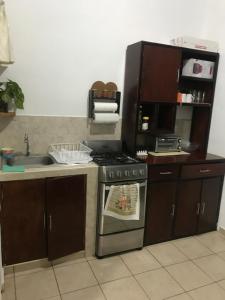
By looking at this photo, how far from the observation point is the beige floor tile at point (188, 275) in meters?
2.07

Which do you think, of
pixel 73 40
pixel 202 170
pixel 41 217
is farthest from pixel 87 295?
pixel 73 40

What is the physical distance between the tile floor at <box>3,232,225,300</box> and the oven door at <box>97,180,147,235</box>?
0.28m

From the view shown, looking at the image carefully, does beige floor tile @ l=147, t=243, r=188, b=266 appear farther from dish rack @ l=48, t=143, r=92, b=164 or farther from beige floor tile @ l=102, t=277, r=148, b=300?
dish rack @ l=48, t=143, r=92, b=164

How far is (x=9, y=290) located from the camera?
75.1 inches

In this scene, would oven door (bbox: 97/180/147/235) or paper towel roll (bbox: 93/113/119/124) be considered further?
paper towel roll (bbox: 93/113/119/124)

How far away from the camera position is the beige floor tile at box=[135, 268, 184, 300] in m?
1.95

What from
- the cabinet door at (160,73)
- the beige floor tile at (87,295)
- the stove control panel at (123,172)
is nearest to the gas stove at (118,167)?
the stove control panel at (123,172)

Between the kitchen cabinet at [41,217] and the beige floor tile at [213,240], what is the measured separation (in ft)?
4.47

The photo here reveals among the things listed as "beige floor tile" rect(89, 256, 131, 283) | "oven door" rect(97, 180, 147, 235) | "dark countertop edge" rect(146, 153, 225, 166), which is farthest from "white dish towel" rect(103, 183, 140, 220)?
"beige floor tile" rect(89, 256, 131, 283)

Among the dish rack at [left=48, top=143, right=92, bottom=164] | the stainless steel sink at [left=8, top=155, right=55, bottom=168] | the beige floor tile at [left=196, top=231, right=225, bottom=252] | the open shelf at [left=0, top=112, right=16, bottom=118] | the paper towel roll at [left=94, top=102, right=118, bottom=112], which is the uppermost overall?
the paper towel roll at [left=94, top=102, right=118, bottom=112]

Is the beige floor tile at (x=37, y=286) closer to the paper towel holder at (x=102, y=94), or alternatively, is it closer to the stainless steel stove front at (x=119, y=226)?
the stainless steel stove front at (x=119, y=226)

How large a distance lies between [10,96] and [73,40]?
82cm

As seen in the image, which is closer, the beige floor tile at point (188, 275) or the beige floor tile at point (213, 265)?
the beige floor tile at point (188, 275)

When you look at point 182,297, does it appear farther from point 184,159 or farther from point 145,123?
point 145,123
